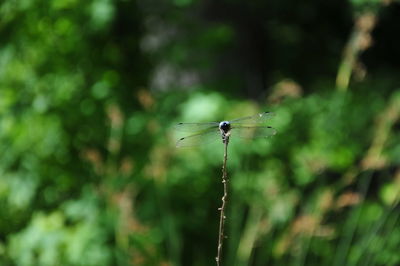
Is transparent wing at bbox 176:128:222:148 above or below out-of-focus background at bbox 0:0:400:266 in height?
below

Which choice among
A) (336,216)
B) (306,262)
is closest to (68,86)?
(306,262)

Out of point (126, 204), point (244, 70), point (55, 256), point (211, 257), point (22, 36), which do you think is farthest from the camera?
point (244, 70)

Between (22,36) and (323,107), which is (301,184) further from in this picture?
(22,36)

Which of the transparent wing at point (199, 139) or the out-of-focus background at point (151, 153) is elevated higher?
the out-of-focus background at point (151, 153)

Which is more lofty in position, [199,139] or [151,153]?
[151,153]

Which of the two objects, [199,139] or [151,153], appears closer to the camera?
[199,139]

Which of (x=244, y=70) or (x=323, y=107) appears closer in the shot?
(x=323, y=107)

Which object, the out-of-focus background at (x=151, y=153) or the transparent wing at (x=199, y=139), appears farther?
the out-of-focus background at (x=151, y=153)

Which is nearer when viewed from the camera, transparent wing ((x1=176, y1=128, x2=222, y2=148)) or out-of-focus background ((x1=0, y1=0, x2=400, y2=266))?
transparent wing ((x1=176, y1=128, x2=222, y2=148))
